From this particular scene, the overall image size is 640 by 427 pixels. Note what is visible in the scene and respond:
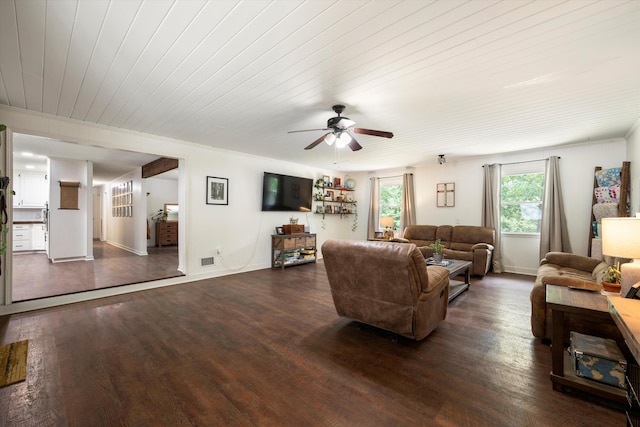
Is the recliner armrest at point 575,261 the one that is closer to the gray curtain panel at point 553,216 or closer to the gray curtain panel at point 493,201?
the gray curtain panel at point 553,216

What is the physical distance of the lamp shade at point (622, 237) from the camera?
1913mm

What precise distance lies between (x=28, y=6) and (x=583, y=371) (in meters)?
4.25

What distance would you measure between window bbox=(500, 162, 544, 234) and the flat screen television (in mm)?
4362

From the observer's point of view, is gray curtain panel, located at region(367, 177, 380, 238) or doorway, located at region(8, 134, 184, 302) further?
gray curtain panel, located at region(367, 177, 380, 238)

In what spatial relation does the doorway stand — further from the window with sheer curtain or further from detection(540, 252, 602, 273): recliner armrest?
detection(540, 252, 602, 273): recliner armrest

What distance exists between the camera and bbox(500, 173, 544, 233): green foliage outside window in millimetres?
5438

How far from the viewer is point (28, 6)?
Result: 1644 mm

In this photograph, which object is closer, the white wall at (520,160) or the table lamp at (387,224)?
the white wall at (520,160)

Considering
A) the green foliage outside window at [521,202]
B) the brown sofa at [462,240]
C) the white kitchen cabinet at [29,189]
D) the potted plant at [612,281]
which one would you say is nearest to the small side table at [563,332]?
the potted plant at [612,281]

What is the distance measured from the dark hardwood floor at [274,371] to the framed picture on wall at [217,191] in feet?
7.44

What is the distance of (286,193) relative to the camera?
634cm

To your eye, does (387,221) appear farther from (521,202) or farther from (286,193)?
(521,202)

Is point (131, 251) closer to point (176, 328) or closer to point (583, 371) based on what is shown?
point (176, 328)

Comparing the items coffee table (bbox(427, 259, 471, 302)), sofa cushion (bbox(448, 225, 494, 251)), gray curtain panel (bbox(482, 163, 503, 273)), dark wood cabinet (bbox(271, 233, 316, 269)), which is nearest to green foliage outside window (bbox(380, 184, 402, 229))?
sofa cushion (bbox(448, 225, 494, 251))
